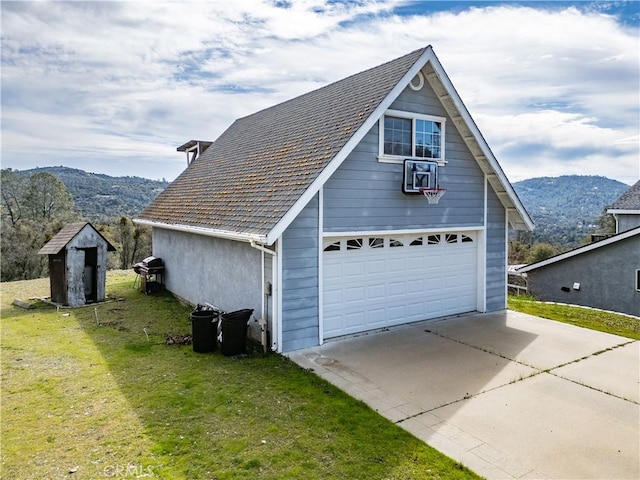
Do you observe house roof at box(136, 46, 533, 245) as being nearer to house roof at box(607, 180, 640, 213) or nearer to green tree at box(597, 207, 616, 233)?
house roof at box(607, 180, 640, 213)

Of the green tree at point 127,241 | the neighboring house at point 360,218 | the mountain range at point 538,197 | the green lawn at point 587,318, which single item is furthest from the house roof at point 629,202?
the green tree at point 127,241

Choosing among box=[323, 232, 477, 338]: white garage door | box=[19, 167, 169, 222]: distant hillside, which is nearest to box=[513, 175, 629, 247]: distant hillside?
box=[19, 167, 169, 222]: distant hillside

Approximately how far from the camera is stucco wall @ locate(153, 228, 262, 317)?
29.8 ft

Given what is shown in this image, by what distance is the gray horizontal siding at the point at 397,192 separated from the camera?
9023 mm

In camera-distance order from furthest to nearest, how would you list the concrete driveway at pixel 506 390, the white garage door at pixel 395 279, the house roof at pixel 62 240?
the house roof at pixel 62 240 → the white garage door at pixel 395 279 → the concrete driveway at pixel 506 390

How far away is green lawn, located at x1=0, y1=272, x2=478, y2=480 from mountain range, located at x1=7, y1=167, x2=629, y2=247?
28.1 feet

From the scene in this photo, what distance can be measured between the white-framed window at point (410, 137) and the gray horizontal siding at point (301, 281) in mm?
2274

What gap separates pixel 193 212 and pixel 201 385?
6399 millimetres

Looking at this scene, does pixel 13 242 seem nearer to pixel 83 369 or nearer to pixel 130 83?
pixel 130 83

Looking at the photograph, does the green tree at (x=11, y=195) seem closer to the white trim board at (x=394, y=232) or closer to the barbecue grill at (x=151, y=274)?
the barbecue grill at (x=151, y=274)

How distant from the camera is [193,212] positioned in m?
12.2

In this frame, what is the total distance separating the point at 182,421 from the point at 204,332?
9.36ft

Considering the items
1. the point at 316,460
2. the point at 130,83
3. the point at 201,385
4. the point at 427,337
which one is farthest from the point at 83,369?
the point at 130,83

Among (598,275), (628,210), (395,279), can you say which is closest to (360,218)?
(395,279)
